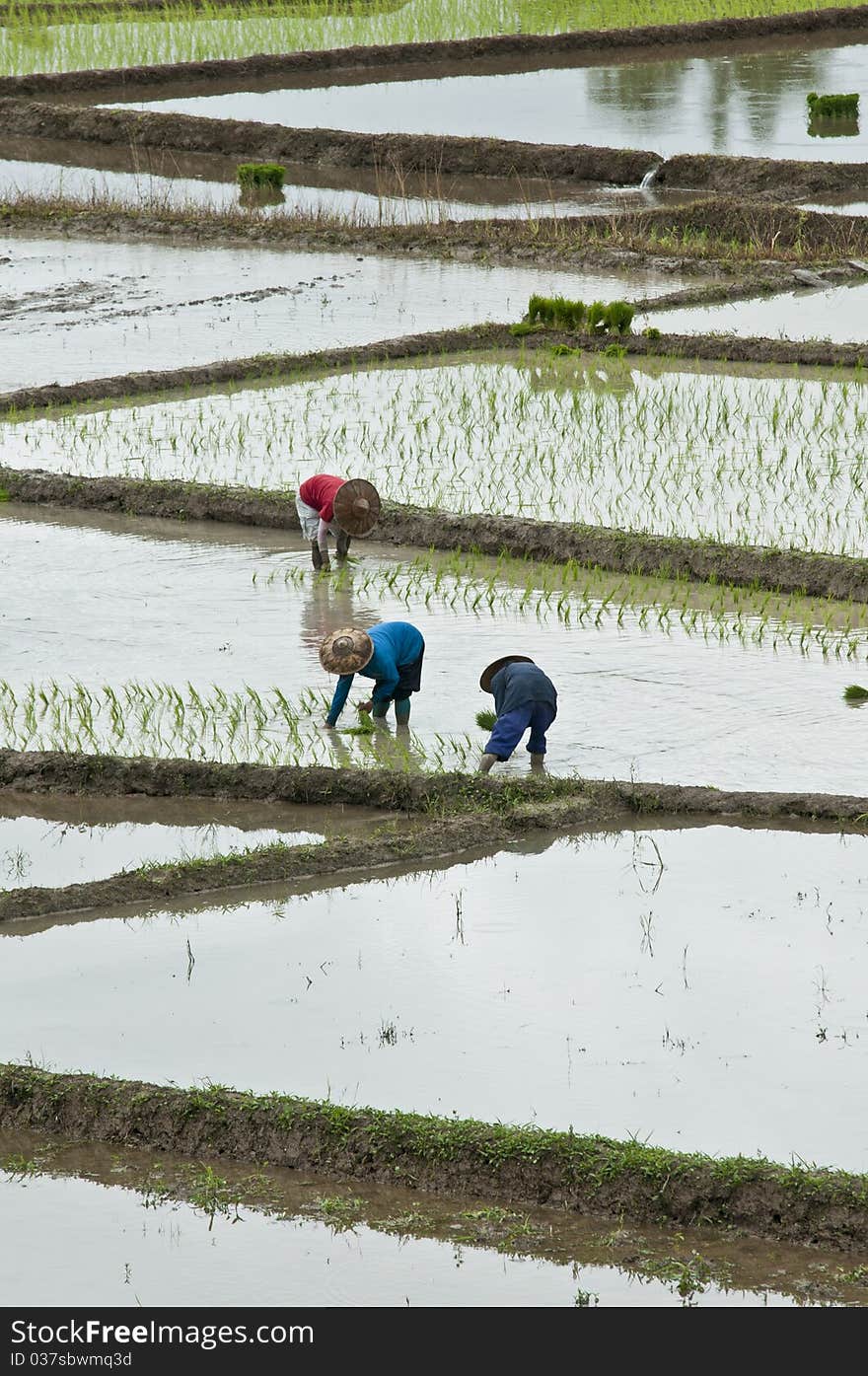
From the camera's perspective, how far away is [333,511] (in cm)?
673

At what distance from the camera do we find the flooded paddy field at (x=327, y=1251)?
2.81 meters

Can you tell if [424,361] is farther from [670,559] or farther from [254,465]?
[670,559]

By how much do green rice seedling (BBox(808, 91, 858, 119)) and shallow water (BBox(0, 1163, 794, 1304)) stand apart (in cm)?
1568

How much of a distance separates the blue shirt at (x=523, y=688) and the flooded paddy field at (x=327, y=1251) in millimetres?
1929

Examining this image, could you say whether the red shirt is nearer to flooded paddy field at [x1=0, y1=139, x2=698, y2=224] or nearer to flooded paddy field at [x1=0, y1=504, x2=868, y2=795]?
flooded paddy field at [x1=0, y1=504, x2=868, y2=795]

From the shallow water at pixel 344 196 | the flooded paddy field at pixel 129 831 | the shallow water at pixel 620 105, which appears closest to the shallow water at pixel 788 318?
the shallow water at pixel 344 196

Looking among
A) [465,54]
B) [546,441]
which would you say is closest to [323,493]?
[546,441]

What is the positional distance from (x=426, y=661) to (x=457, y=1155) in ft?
9.48

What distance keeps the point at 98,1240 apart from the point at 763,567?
4.25 m

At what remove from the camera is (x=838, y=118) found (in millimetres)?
17172

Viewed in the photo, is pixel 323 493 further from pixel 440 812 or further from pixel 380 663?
pixel 440 812

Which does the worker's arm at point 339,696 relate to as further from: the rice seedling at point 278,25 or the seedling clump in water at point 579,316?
the rice seedling at point 278,25

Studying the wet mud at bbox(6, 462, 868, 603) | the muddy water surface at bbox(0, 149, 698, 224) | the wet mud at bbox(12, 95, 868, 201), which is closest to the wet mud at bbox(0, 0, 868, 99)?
the wet mud at bbox(12, 95, 868, 201)

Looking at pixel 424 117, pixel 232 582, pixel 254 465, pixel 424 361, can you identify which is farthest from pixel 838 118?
pixel 232 582
